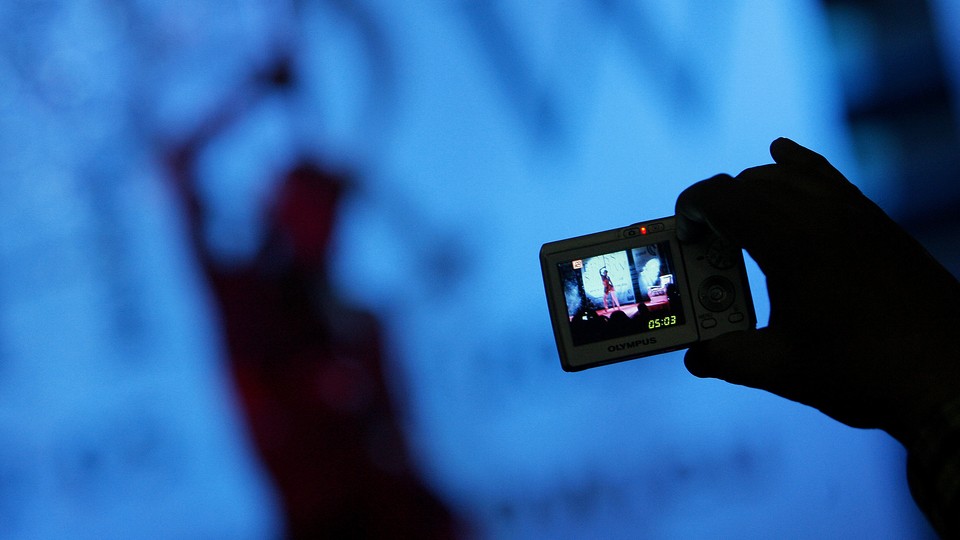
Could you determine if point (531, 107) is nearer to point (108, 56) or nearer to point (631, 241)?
point (631, 241)

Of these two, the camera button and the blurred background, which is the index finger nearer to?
the camera button

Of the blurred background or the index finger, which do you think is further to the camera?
the blurred background

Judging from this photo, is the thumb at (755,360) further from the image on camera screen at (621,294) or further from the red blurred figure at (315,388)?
the red blurred figure at (315,388)

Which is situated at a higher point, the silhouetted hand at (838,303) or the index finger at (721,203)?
the index finger at (721,203)

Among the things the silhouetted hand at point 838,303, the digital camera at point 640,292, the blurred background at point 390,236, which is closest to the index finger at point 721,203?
the silhouetted hand at point 838,303

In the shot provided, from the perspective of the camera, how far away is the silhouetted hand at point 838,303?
19.3 inches

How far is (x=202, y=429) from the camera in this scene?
1119 millimetres

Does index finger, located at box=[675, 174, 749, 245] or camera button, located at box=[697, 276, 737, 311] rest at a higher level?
index finger, located at box=[675, 174, 749, 245]

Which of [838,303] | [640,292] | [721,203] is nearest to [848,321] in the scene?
[838,303]

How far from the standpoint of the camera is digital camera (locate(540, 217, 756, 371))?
73 cm

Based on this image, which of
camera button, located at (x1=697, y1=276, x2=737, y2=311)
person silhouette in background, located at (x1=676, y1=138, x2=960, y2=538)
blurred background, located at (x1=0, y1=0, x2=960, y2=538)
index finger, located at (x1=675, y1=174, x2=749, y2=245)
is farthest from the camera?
blurred background, located at (x1=0, y1=0, x2=960, y2=538)

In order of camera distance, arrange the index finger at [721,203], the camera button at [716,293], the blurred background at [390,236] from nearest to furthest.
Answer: the index finger at [721,203]
the camera button at [716,293]
the blurred background at [390,236]

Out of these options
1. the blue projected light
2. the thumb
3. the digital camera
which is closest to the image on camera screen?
the digital camera

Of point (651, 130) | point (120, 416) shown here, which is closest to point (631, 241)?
point (651, 130)
